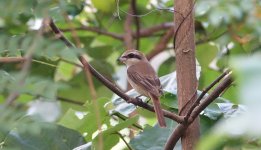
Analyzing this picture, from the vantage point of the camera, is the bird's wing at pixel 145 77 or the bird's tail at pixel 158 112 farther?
the bird's wing at pixel 145 77

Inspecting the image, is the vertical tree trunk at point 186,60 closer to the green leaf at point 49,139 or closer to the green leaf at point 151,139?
the green leaf at point 151,139

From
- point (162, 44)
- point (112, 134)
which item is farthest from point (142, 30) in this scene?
point (112, 134)

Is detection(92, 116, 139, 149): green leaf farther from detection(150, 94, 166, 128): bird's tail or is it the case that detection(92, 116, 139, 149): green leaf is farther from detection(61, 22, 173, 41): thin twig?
detection(61, 22, 173, 41): thin twig

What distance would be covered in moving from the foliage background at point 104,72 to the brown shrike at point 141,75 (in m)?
0.13

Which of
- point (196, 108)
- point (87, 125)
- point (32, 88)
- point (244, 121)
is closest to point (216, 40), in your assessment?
point (87, 125)

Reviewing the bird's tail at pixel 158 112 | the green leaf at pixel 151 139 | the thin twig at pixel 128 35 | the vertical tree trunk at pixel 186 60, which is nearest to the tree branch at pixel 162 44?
the thin twig at pixel 128 35

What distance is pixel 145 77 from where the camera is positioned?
293cm

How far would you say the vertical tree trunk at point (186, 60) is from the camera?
1731mm

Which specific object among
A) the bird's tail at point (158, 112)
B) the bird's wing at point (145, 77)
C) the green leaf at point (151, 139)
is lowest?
the bird's wing at point (145, 77)

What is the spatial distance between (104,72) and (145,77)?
0.41 meters

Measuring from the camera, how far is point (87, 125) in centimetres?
218

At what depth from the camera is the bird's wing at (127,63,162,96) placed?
2517 mm

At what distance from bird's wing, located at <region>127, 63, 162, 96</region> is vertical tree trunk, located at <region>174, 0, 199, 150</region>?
1.90ft

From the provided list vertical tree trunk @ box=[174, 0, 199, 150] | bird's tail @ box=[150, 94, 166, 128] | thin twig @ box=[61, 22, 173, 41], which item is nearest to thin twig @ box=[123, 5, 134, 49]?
thin twig @ box=[61, 22, 173, 41]
